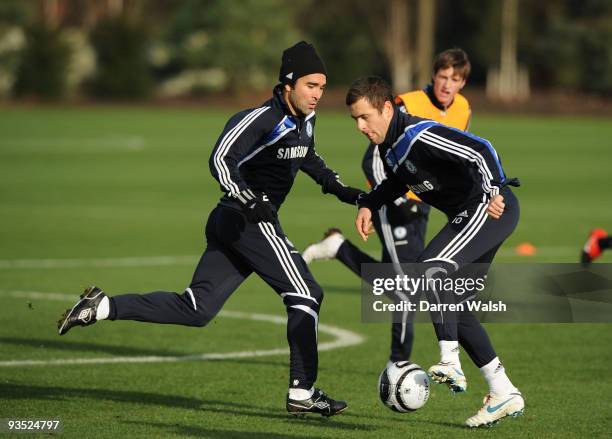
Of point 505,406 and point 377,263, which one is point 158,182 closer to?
point 377,263

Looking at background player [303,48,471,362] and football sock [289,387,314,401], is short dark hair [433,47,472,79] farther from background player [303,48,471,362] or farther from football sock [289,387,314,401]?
football sock [289,387,314,401]

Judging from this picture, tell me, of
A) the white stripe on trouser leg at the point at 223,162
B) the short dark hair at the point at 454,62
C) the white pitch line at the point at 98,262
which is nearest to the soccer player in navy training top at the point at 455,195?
the white stripe on trouser leg at the point at 223,162

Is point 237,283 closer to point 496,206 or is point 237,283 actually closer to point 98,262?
point 496,206

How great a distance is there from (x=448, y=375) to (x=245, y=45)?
73995 millimetres

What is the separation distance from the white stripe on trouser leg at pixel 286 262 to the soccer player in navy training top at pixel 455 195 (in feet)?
2.87

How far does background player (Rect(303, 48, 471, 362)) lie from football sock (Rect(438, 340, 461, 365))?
2.41 m

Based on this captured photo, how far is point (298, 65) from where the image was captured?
8.23 meters

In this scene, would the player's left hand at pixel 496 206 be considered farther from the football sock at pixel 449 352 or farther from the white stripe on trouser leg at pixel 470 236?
the football sock at pixel 449 352

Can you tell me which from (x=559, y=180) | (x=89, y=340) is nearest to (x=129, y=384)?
(x=89, y=340)

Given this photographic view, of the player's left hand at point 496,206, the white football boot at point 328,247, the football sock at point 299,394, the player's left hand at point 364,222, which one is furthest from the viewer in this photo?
the white football boot at point 328,247

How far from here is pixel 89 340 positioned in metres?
11.7

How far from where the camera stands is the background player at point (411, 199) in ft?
33.8

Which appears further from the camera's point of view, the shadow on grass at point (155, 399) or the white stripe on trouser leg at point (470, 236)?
the shadow on grass at point (155, 399)

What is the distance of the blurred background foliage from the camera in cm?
7562
